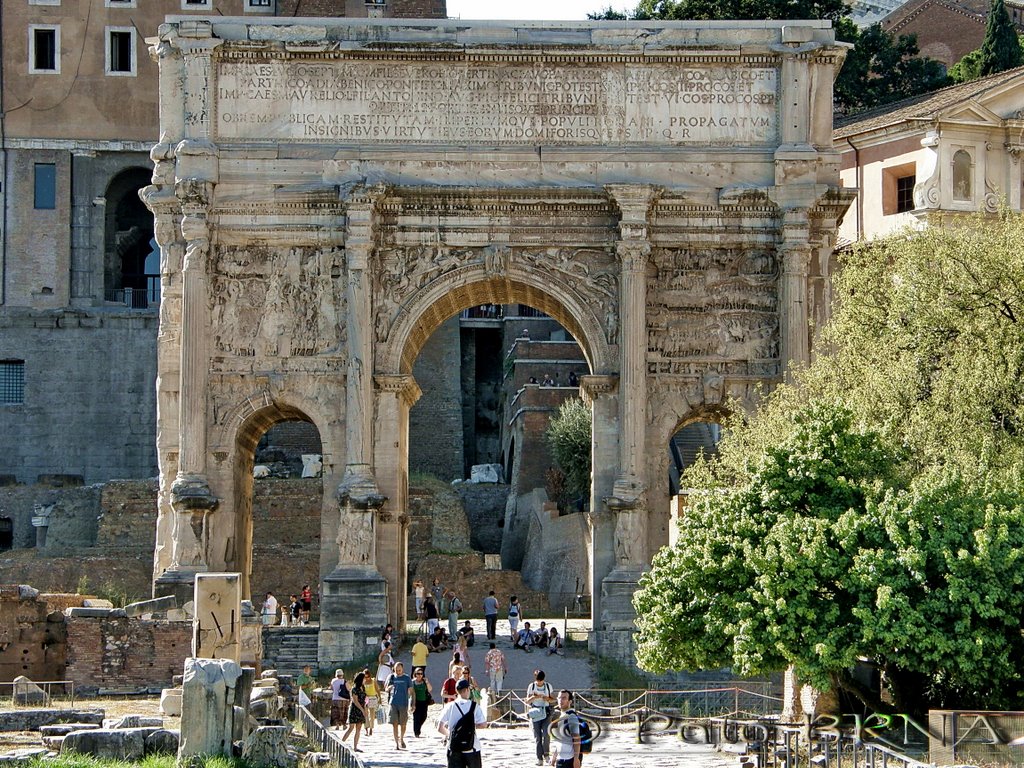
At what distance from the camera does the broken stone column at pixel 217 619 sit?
31.6 metres

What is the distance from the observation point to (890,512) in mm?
29062

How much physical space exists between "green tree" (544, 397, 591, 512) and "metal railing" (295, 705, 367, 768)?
3088 centimetres

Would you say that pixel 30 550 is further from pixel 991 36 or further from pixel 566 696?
pixel 566 696

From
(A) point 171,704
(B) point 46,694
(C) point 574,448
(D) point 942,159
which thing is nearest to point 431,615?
(B) point 46,694

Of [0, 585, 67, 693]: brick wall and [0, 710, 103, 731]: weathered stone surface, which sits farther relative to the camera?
[0, 585, 67, 693]: brick wall

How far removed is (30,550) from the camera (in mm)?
58656

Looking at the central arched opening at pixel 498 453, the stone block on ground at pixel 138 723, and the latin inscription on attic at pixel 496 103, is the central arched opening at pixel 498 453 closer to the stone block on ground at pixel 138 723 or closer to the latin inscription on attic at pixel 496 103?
the latin inscription on attic at pixel 496 103

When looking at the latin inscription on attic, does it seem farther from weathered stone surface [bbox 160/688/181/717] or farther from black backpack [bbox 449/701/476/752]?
black backpack [bbox 449/701/476/752]

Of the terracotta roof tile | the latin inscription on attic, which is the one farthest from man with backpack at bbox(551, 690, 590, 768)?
the terracotta roof tile

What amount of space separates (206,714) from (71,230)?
143 feet

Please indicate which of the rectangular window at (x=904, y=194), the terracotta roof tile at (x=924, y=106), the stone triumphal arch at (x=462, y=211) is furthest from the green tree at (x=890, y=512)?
the rectangular window at (x=904, y=194)

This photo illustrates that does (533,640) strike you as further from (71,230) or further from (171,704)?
(71,230)

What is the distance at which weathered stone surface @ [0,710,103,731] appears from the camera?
96.7 ft

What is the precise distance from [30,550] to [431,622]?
20.7 m
